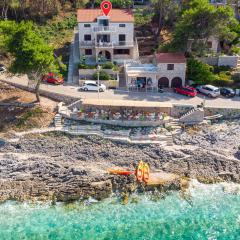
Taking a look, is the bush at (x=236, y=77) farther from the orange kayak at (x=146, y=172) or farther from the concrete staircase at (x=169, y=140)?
the orange kayak at (x=146, y=172)

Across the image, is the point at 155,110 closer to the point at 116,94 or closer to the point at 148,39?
the point at 116,94

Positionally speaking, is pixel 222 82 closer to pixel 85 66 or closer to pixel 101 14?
pixel 85 66

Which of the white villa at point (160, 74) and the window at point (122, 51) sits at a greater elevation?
the window at point (122, 51)

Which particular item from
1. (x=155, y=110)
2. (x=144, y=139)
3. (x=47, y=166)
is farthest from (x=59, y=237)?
(x=155, y=110)

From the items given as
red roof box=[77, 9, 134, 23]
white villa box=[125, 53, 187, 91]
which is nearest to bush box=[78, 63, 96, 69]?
white villa box=[125, 53, 187, 91]

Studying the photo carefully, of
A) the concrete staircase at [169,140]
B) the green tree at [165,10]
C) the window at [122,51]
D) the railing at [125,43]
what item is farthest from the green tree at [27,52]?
the green tree at [165,10]

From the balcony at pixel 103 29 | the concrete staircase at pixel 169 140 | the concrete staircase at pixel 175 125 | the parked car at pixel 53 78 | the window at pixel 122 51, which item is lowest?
the concrete staircase at pixel 169 140
